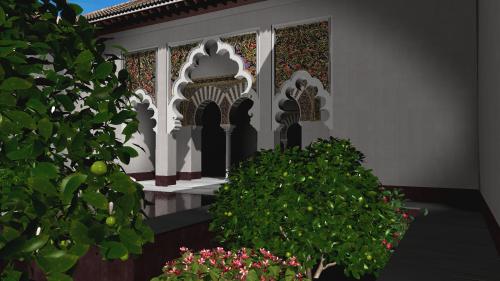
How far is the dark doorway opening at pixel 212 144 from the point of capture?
476 inches

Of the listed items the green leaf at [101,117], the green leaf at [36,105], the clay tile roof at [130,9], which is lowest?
the green leaf at [101,117]

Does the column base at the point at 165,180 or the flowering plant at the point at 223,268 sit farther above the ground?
the flowering plant at the point at 223,268

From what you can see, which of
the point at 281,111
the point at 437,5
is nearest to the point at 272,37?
the point at 281,111

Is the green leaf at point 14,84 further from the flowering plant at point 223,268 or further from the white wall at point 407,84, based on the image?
the white wall at point 407,84

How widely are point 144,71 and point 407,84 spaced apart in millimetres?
6040

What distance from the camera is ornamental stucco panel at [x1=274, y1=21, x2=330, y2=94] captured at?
7184mm

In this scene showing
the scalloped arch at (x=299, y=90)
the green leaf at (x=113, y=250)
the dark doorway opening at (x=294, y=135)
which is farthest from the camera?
the dark doorway opening at (x=294, y=135)

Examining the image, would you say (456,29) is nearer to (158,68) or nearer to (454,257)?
(454,257)

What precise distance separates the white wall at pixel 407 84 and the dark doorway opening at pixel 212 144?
5310 mm

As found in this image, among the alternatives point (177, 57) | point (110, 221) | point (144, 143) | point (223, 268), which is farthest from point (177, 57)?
point (110, 221)

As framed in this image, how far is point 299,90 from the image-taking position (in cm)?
770

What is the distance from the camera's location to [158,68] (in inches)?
366

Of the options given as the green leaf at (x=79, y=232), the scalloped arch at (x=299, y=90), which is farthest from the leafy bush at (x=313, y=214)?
the scalloped arch at (x=299, y=90)

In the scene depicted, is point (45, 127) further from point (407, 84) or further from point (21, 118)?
point (407, 84)
